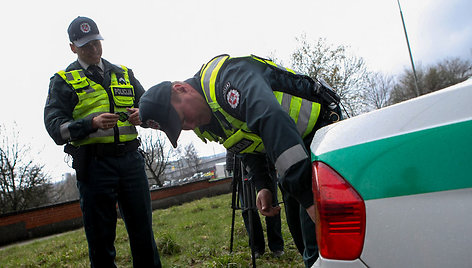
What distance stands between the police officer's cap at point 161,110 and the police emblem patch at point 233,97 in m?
0.35

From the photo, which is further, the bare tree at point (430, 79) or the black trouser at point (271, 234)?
the bare tree at point (430, 79)

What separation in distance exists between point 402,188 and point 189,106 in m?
1.12

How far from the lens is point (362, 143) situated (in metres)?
0.88

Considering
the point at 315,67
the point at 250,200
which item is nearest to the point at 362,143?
the point at 250,200

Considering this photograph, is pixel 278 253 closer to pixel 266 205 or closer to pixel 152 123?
pixel 266 205

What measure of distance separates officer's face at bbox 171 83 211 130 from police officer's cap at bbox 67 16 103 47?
125 cm

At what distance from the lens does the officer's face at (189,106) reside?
1.63 m

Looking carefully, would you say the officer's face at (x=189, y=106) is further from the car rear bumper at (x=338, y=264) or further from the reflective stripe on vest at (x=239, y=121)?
the car rear bumper at (x=338, y=264)

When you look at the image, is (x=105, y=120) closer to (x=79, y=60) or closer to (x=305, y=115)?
(x=79, y=60)

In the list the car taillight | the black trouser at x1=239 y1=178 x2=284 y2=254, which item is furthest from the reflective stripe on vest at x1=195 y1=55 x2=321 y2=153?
the black trouser at x1=239 y1=178 x2=284 y2=254

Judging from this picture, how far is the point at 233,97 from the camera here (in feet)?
4.52

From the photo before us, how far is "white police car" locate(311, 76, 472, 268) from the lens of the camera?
76cm

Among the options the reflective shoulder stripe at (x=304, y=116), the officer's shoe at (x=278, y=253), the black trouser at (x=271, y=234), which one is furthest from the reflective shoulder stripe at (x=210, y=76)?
the officer's shoe at (x=278, y=253)

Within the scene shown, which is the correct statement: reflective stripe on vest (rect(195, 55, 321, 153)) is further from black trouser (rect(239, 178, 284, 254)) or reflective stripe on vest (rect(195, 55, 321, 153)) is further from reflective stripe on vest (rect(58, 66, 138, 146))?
black trouser (rect(239, 178, 284, 254))
